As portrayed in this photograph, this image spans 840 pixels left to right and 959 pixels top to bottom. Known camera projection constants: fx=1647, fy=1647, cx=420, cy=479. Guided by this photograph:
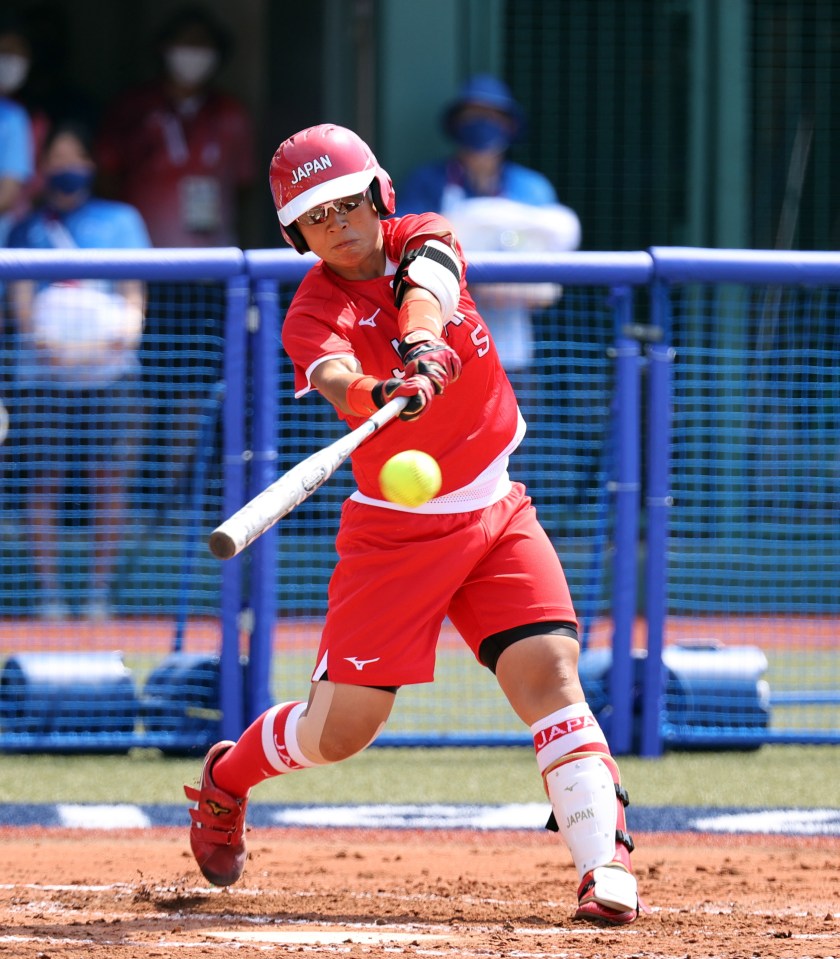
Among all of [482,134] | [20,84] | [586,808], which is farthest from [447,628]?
[20,84]

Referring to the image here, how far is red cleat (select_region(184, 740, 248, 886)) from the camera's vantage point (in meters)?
4.39

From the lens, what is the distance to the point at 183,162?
970 cm

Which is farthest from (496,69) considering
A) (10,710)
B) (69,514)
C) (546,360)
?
(10,710)

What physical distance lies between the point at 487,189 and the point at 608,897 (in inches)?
217

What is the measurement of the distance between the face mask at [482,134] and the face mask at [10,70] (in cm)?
266

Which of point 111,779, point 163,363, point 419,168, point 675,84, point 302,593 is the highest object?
point 675,84

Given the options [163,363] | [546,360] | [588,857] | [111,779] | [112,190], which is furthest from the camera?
[112,190]

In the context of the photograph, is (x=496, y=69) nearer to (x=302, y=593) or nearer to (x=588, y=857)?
(x=302, y=593)

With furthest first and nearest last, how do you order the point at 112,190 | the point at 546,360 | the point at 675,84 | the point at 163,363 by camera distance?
the point at 112,190, the point at 675,84, the point at 163,363, the point at 546,360

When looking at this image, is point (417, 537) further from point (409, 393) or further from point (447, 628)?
point (447, 628)

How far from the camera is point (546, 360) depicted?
6613 mm

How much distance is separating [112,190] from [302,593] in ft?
14.7

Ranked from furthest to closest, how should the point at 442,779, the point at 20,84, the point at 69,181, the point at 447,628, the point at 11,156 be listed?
the point at 20,84 → the point at 11,156 → the point at 69,181 → the point at 447,628 → the point at 442,779

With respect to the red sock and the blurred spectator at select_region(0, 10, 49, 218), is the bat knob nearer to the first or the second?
the red sock
